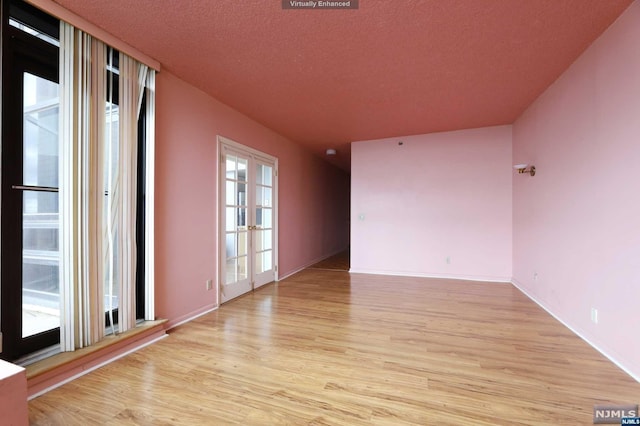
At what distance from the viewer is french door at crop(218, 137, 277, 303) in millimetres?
3682

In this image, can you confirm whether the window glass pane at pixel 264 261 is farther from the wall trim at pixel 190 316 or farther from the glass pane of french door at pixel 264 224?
the wall trim at pixel 190 316

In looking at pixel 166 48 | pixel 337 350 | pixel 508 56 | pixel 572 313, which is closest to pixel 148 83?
pixel 166 48

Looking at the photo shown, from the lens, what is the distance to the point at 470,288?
4.33m

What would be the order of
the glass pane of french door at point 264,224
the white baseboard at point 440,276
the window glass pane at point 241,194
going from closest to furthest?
the window glass pane at point 241,194, the glass pane of french door at point 264,224, the white baseboard at point 440,276

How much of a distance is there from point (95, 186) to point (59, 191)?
23 cm

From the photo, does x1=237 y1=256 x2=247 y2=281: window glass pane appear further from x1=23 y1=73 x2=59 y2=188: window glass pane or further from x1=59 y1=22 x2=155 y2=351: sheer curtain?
x1=23 y1=73 x2=59 y2=188: window glass pane

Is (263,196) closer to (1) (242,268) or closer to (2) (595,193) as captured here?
(1) (242,268)

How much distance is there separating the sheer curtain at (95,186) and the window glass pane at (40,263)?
0.47 ft

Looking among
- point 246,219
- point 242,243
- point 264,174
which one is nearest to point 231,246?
point 242,243

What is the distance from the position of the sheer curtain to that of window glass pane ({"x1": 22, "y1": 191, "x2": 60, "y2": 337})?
0.14 m

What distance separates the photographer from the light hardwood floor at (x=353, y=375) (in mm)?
1597

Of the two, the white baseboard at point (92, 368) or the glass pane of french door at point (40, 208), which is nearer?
the white baseboard at point (92, 368)

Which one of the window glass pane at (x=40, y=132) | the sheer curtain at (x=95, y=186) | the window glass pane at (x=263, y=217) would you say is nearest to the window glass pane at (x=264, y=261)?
the window glass pane at (x=263, y=217)

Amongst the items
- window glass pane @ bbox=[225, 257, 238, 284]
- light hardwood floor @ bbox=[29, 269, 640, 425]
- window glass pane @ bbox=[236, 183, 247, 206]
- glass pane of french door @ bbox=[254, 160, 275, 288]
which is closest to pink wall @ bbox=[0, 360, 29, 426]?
light hardwood floor @ bbox=[29, 269, 640, 425]
